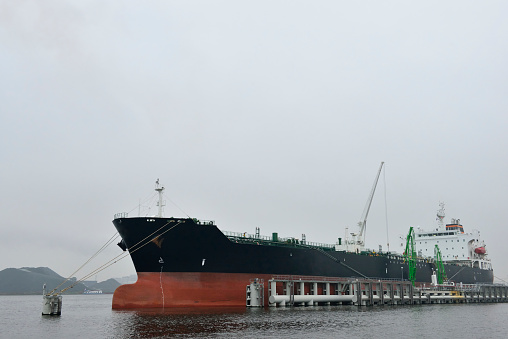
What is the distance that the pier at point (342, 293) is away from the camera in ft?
111

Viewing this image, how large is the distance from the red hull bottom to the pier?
8.21 ft

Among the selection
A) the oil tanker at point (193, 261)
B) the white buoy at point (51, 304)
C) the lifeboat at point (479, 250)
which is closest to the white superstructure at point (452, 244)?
the lifeboat at point (479, 250)

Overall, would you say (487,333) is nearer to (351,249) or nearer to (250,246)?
(250,246)

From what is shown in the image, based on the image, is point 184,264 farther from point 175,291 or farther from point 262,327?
point 262,327

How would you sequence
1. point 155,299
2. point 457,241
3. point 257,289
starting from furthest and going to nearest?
point 457,241, point 257,289, point 155,299

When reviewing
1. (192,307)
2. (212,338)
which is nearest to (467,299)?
(192,307)

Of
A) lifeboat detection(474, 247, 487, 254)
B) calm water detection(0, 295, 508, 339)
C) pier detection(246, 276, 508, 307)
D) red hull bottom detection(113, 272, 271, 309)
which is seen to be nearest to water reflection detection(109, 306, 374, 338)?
calm water detection(0, 295, 508, 339)

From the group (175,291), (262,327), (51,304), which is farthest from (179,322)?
(51,304)

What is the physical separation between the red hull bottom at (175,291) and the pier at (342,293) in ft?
8.21

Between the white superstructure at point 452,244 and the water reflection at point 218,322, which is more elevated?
the white superstructure at point 452,244

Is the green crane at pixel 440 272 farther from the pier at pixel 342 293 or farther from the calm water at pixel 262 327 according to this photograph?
the calm water at pixel 262 327

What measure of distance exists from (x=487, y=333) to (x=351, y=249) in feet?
78.4

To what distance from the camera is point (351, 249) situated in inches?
1838

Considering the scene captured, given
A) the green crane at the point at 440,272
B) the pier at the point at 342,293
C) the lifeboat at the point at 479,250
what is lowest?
the pier at the point at 342,293
